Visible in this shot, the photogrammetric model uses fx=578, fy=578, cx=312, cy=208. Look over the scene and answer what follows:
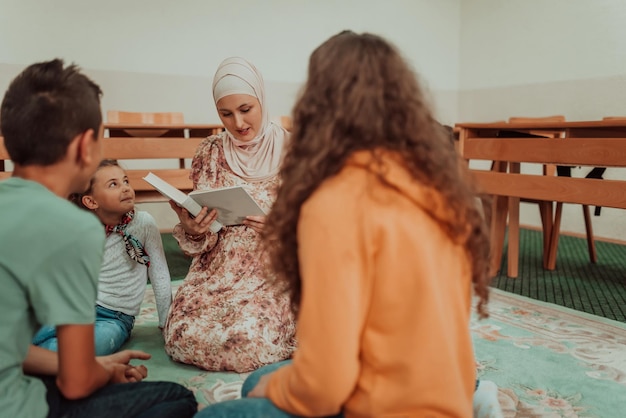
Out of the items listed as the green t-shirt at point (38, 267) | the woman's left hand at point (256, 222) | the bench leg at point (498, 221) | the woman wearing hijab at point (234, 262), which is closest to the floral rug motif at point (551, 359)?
the bench leg at point (498, 221)

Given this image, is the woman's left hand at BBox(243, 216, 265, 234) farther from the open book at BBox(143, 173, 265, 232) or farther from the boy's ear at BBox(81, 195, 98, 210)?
the boy's ear at BBox(81, 195, 98, 210)

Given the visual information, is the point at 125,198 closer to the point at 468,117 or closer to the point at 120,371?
the point at 120,371

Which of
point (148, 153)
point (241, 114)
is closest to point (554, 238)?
point (241, 114)

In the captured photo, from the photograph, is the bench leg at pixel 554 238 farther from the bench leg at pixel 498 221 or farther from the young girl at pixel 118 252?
the young girl at pixel 118 252

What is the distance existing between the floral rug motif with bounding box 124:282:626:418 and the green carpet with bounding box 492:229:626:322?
0.69ft

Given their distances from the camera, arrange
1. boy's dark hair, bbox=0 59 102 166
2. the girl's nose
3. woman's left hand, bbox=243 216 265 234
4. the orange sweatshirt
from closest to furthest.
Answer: the orange sweatshirt
boy's dark hair, bbox=0 59 102 166
woman's left hand, bbox=243 216 265 234
the girl's nose

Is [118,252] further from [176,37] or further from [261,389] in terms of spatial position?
[176,37]

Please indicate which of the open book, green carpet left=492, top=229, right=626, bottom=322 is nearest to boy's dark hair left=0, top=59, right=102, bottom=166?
the open book

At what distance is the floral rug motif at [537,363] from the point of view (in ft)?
5.98

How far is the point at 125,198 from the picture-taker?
2.22 meters

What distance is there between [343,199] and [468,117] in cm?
561

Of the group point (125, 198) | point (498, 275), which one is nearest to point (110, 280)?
point (125, 198)

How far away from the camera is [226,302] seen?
2.11m

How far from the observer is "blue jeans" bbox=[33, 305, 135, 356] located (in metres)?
1.99
